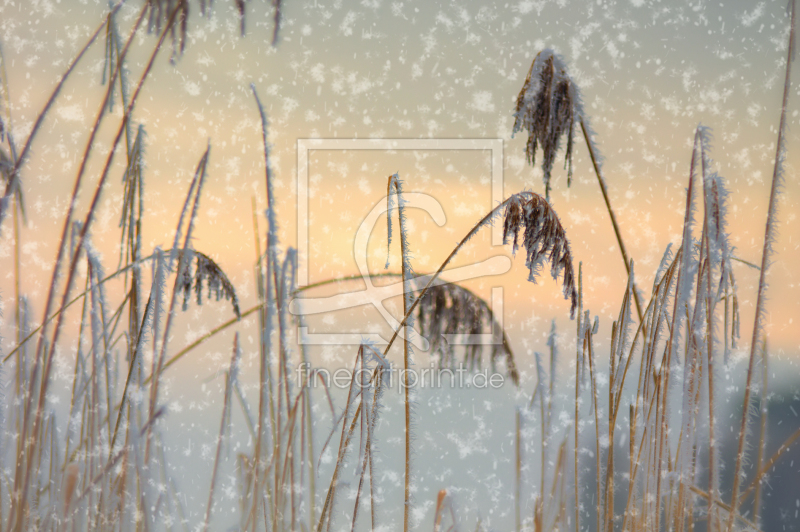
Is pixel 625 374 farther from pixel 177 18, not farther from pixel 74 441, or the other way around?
pixel 74 441

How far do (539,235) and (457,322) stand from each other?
2.09 feet

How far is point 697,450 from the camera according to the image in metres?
0.88

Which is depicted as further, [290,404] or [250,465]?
[250,465]

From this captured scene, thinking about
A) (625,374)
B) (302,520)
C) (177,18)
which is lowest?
(302,520)

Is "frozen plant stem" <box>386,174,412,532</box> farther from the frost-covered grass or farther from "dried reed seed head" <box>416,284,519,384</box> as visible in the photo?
"dried reed seed head" <box>416,284,519,384</box>

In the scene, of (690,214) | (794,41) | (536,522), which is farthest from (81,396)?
(794,41)

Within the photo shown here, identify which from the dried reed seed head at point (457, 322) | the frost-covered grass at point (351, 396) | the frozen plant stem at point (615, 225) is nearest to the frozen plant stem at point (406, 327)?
the frost-covered grass at point (351, 396)

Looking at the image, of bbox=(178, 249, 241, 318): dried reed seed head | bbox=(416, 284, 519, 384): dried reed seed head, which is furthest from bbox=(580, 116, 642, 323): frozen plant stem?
bbox=(178, 249, 241, 318): dried reed seed head

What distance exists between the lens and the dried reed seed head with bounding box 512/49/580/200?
113 centimetres

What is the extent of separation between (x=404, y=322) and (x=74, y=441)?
940mm

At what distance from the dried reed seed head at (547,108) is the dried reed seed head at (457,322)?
0.66 metres

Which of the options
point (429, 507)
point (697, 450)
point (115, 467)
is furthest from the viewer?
point (429, 507)

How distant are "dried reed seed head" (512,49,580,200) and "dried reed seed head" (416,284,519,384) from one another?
2.18 ft

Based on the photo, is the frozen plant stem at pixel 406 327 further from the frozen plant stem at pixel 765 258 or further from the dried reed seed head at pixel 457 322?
the dried reed seed head at pixel 457 322
